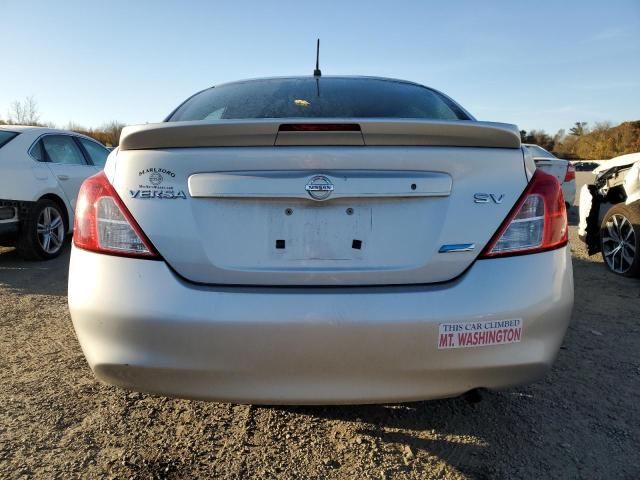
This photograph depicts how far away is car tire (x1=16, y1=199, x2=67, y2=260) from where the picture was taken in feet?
17.8

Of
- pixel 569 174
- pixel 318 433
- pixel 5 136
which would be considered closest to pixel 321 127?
pixel 318 433

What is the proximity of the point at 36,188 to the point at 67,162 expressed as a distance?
0.83 m

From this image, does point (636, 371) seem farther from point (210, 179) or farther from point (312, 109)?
point (210, 179)

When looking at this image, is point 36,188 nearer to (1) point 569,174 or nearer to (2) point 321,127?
(2) point 321,127

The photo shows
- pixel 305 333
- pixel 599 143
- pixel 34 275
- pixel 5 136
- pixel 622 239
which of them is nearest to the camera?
pixel 305 333

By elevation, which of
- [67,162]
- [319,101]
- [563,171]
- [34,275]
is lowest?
[34,275]

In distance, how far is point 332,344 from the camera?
1.57 meters

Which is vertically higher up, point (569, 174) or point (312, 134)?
point (312, 134)

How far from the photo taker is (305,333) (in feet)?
5.13

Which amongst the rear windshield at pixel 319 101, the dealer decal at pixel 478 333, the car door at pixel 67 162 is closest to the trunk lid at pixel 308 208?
the dealer decal at pixel 478 333

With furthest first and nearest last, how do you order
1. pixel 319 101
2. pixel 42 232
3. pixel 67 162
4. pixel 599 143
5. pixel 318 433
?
pixel 599 143, pixel 67 162, pixel 42 232, pixel 319 101, pixel 318 433

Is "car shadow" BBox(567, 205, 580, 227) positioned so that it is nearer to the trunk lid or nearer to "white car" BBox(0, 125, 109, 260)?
"white car" BBox(0, 125, 109, 260)

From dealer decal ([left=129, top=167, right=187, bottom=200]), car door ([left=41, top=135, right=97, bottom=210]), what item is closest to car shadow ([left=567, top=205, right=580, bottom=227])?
car door ([left=41, top=135, right=97, bottom=210])

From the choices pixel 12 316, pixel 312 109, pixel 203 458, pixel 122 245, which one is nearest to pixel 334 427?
pixel 203 458
